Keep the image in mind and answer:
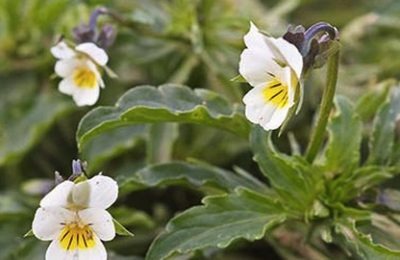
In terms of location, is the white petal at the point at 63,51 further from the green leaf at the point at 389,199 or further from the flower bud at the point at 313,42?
the green leaf at the point at 389,199

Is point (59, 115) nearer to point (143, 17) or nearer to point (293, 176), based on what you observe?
point (143, 17)

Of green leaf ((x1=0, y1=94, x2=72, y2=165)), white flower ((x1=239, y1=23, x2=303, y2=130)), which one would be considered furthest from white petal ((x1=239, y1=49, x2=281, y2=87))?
green leaf ((x1=0, y1=94, x2=72, y2=165))

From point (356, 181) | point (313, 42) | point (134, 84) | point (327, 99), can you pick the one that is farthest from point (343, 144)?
point (134, 84)

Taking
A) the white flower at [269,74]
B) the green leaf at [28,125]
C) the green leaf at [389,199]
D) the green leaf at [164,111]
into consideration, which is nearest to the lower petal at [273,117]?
the white flower at [269,74]

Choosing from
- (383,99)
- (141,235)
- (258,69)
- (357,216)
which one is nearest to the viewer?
(258,69)

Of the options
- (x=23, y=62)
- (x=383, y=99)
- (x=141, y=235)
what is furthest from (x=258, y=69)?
(x=23, y=62)
